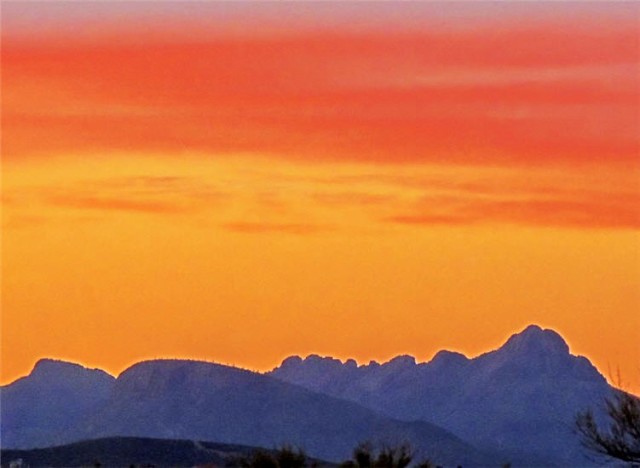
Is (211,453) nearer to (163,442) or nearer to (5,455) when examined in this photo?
(163,442)

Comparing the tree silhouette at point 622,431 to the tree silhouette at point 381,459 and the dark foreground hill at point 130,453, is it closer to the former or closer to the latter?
the tree silhouette at point 381,459

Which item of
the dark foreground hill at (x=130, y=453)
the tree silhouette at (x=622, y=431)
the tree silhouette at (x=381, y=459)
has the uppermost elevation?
the dark foreground hill at (x=130, y=453)

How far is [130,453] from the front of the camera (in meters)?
172

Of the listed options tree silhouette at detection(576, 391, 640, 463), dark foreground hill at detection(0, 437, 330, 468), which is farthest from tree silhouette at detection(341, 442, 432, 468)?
dark foreground hill at detection(0, 437, 330, 468)

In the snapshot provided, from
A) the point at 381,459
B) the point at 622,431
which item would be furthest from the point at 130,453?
the point at 622,431

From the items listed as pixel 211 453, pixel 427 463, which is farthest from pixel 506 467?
pixel 211 453

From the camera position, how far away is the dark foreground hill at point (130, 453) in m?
159

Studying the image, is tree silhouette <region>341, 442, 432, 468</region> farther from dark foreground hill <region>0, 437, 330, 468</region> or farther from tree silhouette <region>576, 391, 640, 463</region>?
dark foreground hill <region>0, 437, 330, 468</region>

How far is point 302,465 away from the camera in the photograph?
198 ft

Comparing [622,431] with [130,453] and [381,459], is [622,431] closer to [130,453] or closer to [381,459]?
[381,459]

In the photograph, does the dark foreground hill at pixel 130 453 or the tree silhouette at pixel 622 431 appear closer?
the tree silhouette at pixel 622 431

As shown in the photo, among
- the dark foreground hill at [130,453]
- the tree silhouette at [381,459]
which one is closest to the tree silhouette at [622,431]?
the tree silhouette at [381,459]

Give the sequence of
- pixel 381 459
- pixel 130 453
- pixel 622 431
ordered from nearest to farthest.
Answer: pixel 622 431, pixel 381 459, pixel 130 453

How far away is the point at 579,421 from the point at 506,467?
5.62m
